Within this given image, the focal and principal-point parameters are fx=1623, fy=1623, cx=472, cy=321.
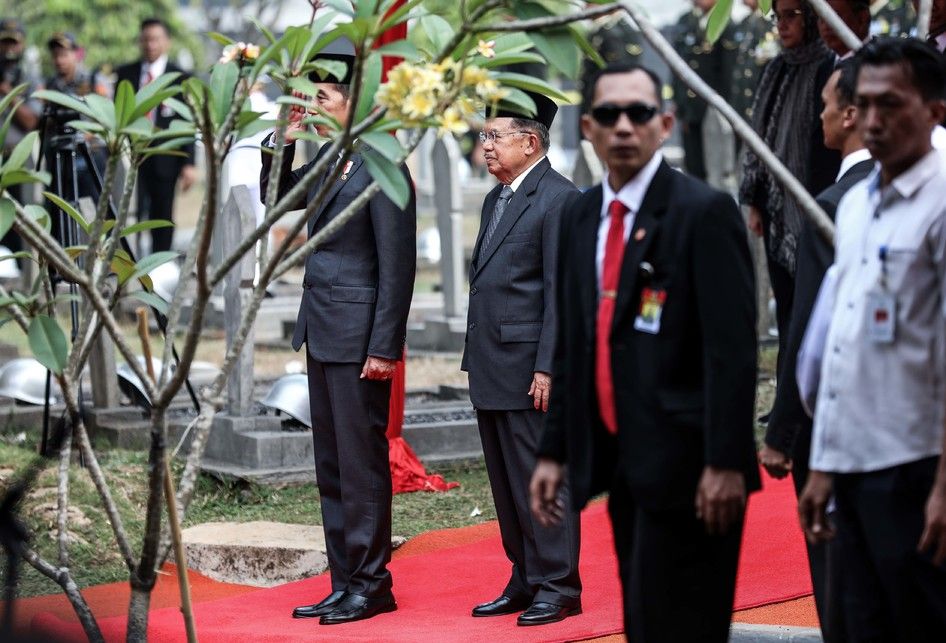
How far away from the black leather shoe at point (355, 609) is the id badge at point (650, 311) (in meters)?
2.58

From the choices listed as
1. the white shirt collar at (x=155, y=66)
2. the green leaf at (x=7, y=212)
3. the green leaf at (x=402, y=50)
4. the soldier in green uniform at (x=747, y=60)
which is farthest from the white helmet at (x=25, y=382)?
the soldier in green uniform at (x=747, y=60)

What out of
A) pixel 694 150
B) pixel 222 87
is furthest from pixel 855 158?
pixel 694 150

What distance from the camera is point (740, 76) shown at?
43.5 feet

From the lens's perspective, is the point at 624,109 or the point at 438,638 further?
the point at 438,638

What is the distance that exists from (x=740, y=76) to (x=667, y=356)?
9.92 meters

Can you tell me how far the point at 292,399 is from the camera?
8.29 m

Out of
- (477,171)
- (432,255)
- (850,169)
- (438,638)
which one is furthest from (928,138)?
(477,171)

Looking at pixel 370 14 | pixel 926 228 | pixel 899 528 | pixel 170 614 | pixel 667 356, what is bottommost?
pixel 170 614

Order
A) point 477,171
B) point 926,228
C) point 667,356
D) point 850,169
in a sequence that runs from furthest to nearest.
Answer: point 477,171 < point 850,169 < point 667,356 < point 926,228

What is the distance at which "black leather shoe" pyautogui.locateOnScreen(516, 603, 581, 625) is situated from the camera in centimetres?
564

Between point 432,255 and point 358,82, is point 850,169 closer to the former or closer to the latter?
point 358,82

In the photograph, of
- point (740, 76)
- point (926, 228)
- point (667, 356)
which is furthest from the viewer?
point (740, 76)

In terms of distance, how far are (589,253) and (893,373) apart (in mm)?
865

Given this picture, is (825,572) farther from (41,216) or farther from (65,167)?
(65,167)
